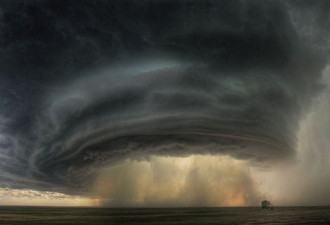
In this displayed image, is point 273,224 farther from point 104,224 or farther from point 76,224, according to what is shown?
point 76,224

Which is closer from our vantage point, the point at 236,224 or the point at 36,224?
the point at 236,224

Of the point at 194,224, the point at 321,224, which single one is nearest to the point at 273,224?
the point at 321,224

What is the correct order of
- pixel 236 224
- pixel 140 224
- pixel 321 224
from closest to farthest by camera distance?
pixel 321 224, pixel 236 224, pixel 140 224

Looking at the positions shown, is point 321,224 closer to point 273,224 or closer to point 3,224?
point 273,224

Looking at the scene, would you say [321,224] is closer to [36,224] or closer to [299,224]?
[299,224]

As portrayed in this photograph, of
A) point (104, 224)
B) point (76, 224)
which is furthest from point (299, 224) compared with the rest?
point (76, 224)

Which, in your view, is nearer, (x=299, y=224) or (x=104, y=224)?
(x=299, y=224)

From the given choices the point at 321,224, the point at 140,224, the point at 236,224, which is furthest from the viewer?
the point at 140,224
